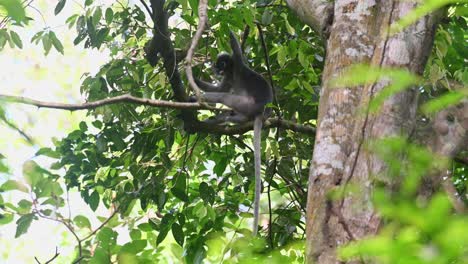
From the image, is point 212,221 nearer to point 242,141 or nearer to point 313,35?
point 242,141

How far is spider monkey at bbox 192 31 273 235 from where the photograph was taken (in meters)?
4.36

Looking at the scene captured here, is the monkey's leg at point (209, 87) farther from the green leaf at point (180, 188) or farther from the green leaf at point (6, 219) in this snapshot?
the green leaf at point (6, 219)

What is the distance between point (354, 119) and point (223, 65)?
309 cm

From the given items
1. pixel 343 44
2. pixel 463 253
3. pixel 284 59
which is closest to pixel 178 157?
pixel 284 59

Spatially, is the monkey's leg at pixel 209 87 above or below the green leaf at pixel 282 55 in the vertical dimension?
below

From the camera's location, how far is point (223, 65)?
4.75m

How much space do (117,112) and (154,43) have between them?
0.63 meters

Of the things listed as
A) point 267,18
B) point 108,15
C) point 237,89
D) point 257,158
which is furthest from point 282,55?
point 237,89

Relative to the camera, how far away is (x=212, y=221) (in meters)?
3.52

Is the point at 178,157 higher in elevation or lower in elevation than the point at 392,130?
lower

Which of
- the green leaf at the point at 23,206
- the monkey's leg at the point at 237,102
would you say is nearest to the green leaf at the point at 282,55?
the monkey's leg at the point at 237,102

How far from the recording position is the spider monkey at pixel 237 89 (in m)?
4.36

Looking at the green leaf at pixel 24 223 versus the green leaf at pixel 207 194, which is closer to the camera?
the green leaf at pixel 24 223

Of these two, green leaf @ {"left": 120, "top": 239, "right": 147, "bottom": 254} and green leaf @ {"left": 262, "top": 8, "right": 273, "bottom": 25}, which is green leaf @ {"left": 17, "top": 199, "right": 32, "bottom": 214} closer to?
green leaf @ {"left": 120, "top": 239, "right": 147, "bottom": 254}
